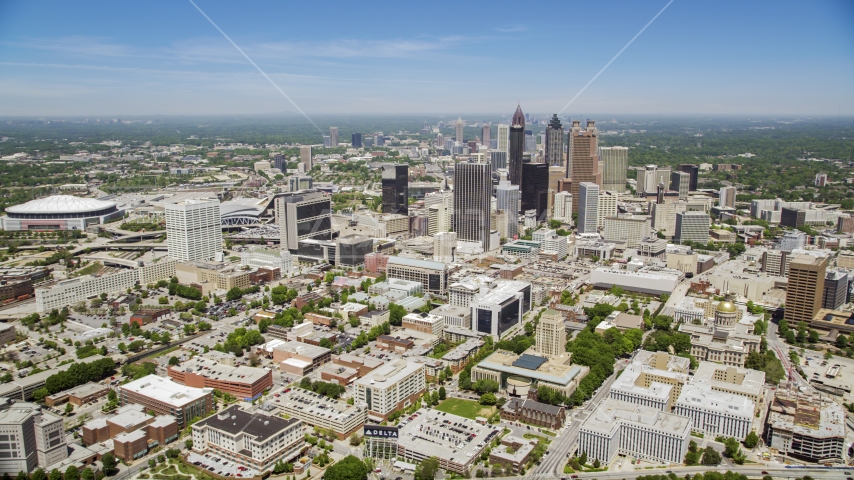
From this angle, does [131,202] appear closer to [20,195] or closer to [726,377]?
[20,195]

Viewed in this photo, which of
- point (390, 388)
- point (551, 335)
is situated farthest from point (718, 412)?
point (390, 388)

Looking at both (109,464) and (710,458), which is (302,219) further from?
(710,458)

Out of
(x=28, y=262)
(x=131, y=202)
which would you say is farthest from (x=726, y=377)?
(x=131, y=202)

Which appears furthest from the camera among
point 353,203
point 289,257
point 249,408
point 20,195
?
point 353,203

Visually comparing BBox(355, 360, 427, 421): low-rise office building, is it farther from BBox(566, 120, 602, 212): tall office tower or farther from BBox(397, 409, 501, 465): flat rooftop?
BBox(566, 120, 602, 212): tall office tower

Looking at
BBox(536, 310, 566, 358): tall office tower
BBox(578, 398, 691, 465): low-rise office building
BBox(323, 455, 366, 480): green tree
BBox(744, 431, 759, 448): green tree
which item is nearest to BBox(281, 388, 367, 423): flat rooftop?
BBox(323, 455, 366, 480): green tree
